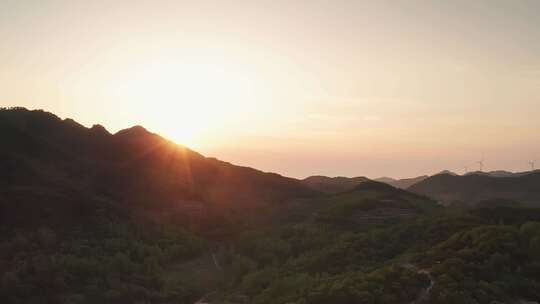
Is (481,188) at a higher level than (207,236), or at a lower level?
higher

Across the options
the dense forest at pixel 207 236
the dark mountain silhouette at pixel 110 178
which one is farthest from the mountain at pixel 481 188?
the dark mountain silhouette at pixel 110 178

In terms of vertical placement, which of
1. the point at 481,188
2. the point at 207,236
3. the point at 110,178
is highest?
the point at 481,188

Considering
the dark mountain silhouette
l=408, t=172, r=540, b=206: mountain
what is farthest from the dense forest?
l=408, t=172, r=540, b=206: mountain

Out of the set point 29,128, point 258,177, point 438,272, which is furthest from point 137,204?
point 438,272

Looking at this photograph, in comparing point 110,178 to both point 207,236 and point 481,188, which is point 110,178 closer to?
point 207,236

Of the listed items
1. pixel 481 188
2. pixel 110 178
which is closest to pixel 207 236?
pixel 110 178

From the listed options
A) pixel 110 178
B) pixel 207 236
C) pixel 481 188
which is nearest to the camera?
pixel 207 236
